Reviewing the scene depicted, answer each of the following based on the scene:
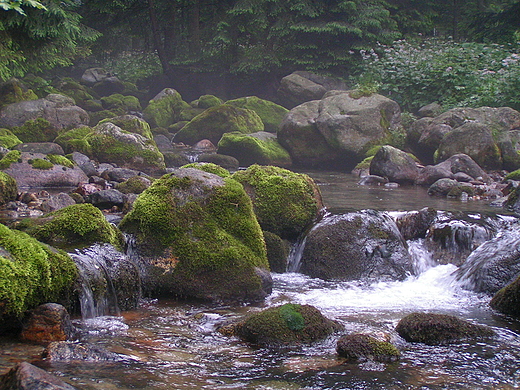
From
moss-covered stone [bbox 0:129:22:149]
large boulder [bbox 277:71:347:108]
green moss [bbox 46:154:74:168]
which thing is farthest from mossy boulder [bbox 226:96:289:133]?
green moss [bbox 46:154:74:168]

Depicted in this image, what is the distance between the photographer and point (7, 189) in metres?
10.0

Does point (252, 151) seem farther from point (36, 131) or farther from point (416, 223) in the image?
point (416, 223)

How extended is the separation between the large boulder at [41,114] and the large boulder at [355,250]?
574 inches

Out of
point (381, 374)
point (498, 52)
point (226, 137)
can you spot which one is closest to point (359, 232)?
point (381, 374)

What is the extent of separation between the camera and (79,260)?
16.9ft

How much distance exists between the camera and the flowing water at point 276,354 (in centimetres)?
372

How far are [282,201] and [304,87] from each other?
1909cm

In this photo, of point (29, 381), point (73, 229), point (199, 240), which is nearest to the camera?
point (29, 381)

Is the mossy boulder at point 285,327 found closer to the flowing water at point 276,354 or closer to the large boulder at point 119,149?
the flowing water at point 276,354

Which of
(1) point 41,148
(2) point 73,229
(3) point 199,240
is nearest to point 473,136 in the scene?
(3) point 199,240

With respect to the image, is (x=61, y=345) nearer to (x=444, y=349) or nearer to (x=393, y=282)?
(x=444, y=349)

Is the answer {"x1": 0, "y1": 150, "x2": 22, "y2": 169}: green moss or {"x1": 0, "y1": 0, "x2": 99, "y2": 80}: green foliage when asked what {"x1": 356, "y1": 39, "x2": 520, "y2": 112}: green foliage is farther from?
{"x1": 0, "y1": 150, "x2": 22, "y2": 169}: green moss

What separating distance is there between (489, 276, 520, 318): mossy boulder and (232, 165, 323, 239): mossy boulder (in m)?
3.12

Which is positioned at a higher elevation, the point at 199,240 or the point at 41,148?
the point at 41,148
